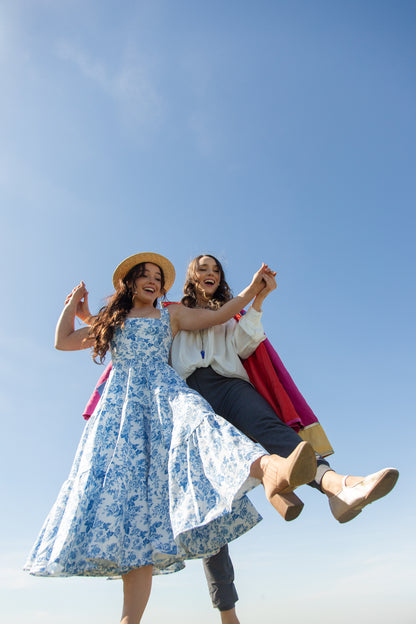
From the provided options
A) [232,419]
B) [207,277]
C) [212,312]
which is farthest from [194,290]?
[232,419]

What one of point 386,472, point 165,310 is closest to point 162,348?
point 165,310

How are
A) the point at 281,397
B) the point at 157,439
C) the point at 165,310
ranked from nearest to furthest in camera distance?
the point at 157,439
the point at 281,397
the point at 165,310

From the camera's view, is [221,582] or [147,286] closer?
[221,582]

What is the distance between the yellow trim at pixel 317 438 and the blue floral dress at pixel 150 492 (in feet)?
3.10

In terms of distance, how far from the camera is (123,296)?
14.6 feet

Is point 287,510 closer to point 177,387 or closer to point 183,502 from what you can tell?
point 183,502

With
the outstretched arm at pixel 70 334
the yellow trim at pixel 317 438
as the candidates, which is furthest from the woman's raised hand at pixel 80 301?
the yellow trim at pixel 317 438

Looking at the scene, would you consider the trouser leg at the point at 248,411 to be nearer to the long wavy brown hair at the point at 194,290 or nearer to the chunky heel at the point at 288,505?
the chunky heel at the point at 288,505

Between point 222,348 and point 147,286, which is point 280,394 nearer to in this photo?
point 222,348

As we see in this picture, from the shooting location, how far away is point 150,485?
3.24 meters

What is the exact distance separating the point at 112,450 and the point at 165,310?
1.35 metres

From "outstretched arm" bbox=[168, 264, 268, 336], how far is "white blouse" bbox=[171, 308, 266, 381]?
121 millimetres

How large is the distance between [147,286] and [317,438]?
1.96 metres

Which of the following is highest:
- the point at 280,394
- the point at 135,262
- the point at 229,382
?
the point at 135,262
